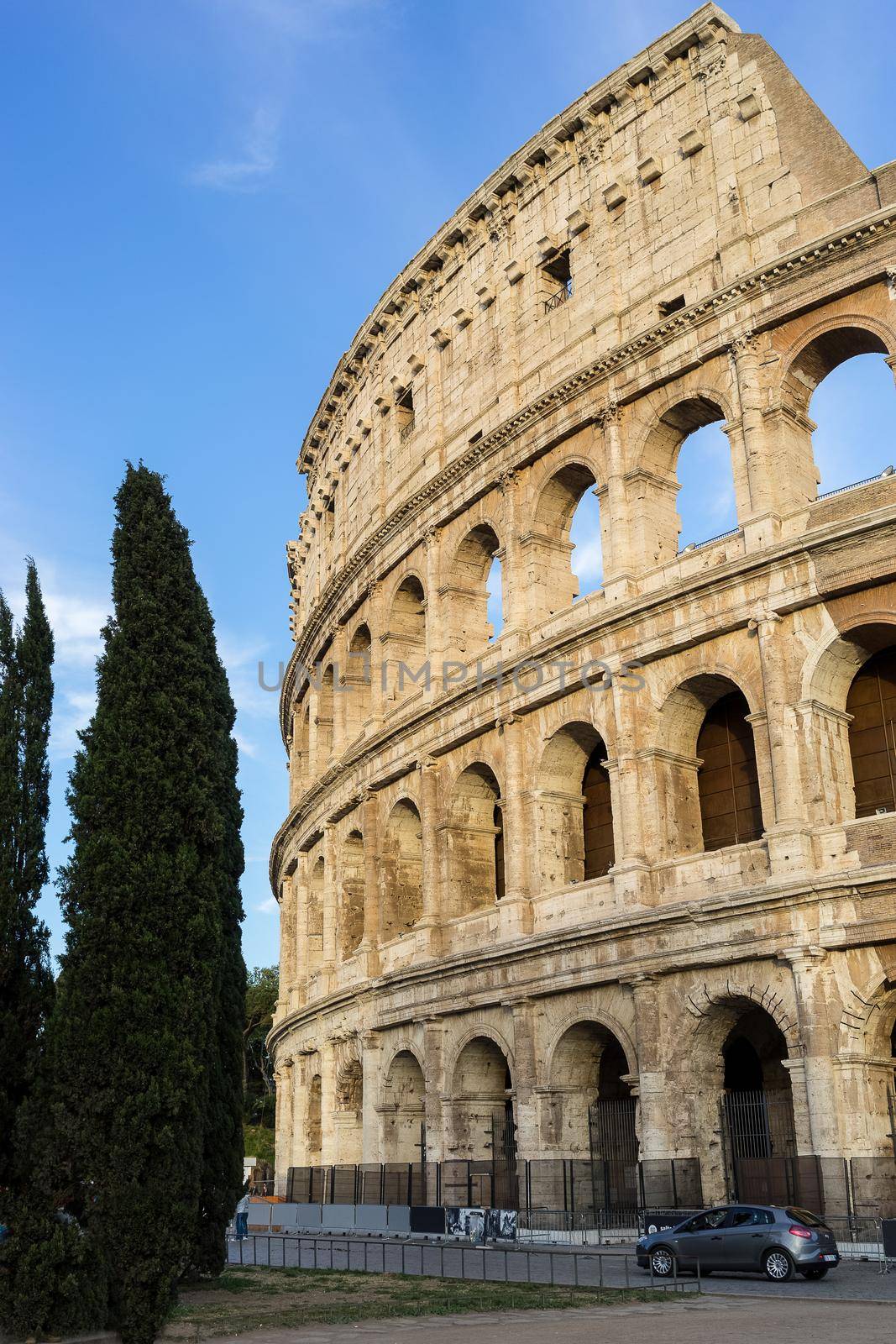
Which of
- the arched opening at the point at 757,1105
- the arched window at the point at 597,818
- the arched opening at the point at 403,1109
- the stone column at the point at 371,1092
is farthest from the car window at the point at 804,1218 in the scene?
the stone column at the point at 371,1092

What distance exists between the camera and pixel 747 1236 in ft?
51.9

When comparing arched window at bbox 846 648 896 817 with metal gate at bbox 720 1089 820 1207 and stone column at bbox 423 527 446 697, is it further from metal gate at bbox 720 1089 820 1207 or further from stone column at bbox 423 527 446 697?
stone column at bbox 423 527 446 697

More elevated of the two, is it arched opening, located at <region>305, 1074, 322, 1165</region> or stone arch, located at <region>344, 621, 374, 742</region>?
stone arch, located at <region>344, 621, 374, 742</region>

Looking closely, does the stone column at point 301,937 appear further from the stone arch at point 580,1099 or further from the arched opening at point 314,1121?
the stone arch at point 580,1099

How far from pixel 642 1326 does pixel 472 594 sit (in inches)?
729

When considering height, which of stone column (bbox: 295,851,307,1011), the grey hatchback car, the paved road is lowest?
the paved road

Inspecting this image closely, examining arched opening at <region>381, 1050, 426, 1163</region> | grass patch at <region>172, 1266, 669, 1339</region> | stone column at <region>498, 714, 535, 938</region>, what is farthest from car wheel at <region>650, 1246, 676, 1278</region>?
arched opening at <region>381, 1050, 426, 1163</region>

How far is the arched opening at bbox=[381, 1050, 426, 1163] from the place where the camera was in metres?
27.0

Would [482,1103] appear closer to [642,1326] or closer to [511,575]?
[511,575]

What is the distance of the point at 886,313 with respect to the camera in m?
20.5

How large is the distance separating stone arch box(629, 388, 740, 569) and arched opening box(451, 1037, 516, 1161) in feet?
31.6

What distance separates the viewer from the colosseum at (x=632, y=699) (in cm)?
1952

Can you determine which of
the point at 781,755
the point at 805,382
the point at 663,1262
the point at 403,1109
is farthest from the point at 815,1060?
the point at 403,1109

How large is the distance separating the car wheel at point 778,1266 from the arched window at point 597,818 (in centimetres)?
909
